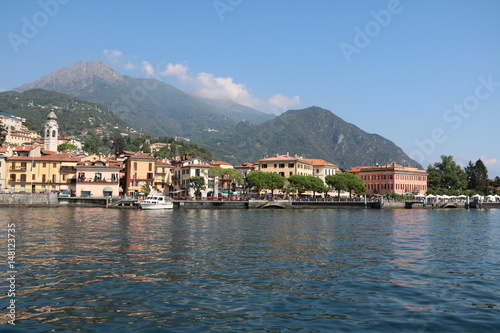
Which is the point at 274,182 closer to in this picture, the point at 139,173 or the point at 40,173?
the point at 139,173

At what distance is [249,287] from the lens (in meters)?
14.8

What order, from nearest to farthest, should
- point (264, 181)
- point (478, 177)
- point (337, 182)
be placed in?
point (264, 181), point (337, 182), point (478, 177)

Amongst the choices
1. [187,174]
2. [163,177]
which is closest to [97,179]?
[163,177]

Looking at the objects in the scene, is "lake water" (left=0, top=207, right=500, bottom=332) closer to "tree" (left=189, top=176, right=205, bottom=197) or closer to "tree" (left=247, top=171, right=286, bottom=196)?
"tree" (left=189, top=176, right=205, bottom=197)

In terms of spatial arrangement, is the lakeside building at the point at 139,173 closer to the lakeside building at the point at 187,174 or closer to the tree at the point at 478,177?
the lakeside building at the point at 187,174

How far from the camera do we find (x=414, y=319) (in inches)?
458

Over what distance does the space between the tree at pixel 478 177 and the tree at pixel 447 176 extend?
7.28 m

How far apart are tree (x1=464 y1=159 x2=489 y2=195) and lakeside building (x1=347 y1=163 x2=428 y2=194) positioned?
15.0 metres

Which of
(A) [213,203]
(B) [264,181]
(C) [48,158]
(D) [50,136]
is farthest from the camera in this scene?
(D) [50,136]

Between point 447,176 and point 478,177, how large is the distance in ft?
49.3

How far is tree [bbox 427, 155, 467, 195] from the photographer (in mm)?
125062

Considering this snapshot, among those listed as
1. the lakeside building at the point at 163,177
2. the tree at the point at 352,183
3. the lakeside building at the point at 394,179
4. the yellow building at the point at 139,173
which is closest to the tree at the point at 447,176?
the lakeside building at the point at 394,179

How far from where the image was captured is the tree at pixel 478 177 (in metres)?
132

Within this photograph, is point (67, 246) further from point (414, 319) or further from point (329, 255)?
point (414, 319)
